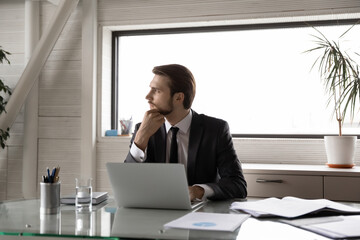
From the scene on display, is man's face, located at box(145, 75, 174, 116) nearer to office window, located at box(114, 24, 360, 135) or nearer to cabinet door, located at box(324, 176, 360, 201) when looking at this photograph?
cabinet door, located at box(324, 176, 360, 201)

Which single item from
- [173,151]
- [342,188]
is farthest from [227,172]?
[342,188]

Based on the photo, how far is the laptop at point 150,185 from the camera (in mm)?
1643

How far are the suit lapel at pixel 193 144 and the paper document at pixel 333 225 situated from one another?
1052 mm

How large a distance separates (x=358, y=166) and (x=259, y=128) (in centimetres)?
91

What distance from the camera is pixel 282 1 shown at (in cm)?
369

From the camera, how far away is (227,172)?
2359mm

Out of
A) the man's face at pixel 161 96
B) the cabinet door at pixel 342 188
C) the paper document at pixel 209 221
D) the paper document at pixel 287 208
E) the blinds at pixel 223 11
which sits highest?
the blinds at pixel 223 11

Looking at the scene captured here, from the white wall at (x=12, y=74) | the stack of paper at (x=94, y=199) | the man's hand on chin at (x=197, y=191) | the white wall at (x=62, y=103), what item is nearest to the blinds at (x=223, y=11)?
the white wall at (x=62, y=103)

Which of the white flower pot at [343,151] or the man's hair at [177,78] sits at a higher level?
→ the man's hair at [177,78]

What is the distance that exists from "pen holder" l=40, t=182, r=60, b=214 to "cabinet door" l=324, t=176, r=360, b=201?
206 cm

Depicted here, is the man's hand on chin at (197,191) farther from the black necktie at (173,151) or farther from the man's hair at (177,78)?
the man's hair at (177,78)

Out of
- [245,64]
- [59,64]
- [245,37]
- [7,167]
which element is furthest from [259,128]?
[7,167]

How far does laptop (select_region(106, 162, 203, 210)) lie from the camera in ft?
5.39

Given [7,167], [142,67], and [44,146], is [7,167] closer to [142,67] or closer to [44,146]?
[44,146]
